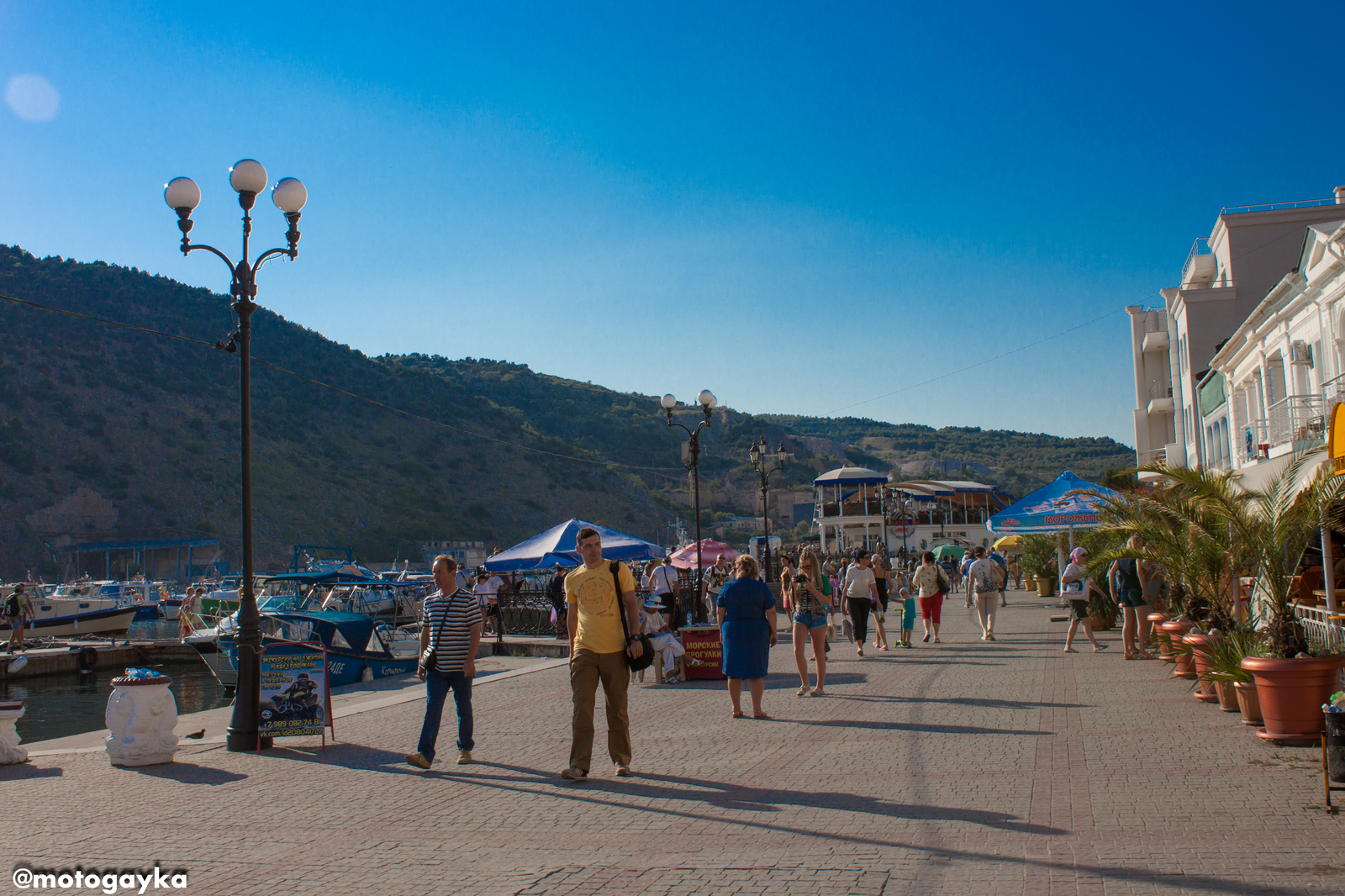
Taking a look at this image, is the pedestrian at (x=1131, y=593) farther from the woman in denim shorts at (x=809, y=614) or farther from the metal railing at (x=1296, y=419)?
the metal railing at (x=1296, y=419)

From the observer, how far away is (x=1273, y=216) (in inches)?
1165

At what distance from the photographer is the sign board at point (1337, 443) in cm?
902

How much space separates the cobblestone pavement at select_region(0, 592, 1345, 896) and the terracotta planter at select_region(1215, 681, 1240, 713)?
16 cm

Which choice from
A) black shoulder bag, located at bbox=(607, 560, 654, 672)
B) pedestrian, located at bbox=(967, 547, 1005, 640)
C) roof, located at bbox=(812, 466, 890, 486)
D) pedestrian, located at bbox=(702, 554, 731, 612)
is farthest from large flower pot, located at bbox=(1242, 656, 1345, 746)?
roof, located at bbox=(812, 466, 890, 486)

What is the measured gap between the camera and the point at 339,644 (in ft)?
59.0

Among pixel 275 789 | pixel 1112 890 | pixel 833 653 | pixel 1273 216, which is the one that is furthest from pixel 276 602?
pixel 1273 216

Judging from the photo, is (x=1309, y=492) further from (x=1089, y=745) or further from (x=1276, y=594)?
(x=1089, y=745)

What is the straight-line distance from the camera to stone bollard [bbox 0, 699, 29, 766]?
8.25 metres

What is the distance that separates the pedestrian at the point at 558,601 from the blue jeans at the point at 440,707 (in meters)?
11.7

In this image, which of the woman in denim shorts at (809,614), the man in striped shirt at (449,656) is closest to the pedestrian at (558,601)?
the woman in denim shorts at (809,614)

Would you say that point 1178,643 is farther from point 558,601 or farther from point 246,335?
point 558,601

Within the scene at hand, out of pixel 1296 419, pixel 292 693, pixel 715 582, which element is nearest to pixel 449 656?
pixel 292 693

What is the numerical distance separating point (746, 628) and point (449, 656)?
2.87 meters

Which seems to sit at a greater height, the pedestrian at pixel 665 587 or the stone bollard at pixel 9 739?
the pedestrian at pixel 665 587
